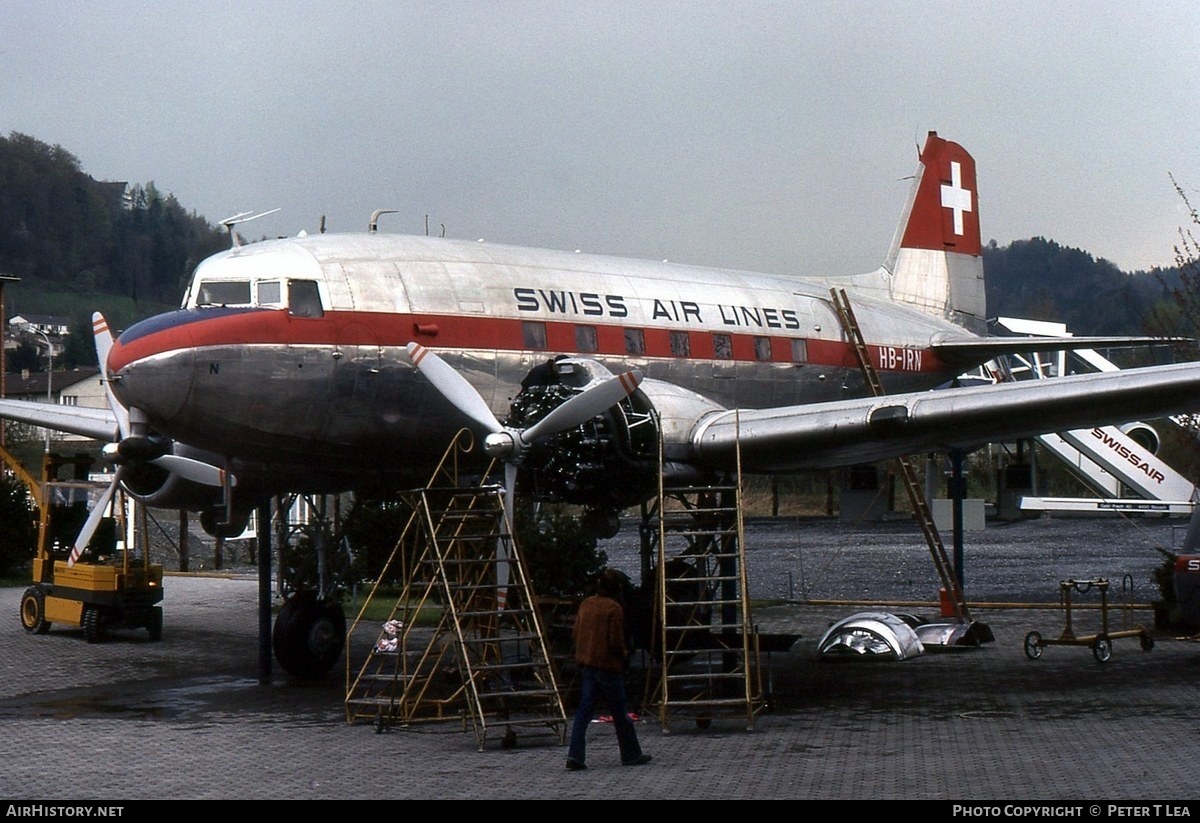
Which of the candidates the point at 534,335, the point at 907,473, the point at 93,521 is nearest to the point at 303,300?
the point at 534,335

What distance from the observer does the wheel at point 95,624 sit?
21.7m

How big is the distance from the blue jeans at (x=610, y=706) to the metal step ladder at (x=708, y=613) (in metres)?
1.90

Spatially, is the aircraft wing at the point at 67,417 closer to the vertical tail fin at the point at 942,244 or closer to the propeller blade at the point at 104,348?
the propeller blade at the point at 104,348

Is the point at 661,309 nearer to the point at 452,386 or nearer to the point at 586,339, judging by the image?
the point at 586,339

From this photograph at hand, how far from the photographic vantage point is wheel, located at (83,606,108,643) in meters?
21.7

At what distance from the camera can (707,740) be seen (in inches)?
484

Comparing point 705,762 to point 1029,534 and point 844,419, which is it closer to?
point 844,419

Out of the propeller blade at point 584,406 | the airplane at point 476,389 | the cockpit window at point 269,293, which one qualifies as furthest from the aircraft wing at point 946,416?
the cockpit window at point 269,293

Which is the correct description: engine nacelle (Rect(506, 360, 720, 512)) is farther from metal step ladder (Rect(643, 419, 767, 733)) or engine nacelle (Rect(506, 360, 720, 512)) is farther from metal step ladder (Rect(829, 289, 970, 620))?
metal step ladder (Rect(829, 289, 970, 620))

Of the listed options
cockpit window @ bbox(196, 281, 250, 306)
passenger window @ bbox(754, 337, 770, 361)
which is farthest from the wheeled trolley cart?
cockpit window @ bbox(196, 281, 250, 306)

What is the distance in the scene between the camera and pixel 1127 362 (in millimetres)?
56469

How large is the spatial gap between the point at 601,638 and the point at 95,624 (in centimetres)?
1335

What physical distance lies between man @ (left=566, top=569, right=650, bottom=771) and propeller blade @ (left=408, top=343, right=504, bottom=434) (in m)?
3.41
